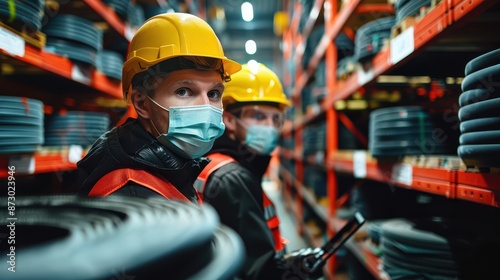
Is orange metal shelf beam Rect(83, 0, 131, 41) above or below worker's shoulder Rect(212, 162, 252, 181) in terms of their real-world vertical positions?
above

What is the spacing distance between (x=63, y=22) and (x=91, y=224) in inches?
85.8

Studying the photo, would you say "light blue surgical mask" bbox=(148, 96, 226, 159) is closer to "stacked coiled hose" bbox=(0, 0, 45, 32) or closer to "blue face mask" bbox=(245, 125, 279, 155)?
"blue face mask" bbox=(245, 125, 279, 155)

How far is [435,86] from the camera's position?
267 cm

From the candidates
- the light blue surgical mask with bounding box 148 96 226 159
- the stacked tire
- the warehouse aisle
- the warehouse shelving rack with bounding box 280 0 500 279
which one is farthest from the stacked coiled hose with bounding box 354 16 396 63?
the warehouse aisle

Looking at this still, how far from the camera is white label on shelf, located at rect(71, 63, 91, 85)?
94.2 inches

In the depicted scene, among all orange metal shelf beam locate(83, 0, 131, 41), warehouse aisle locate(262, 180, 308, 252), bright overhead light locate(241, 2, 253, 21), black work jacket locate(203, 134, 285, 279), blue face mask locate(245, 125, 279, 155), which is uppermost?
bright overhead light locate(241, 2, 253, 21)

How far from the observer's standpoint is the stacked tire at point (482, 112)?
111 centimetres

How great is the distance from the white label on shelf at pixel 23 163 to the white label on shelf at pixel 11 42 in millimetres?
538

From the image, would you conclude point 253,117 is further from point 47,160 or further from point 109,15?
point 109,15

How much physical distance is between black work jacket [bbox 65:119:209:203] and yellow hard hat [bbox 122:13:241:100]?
244 mm

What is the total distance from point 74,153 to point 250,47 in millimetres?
9897

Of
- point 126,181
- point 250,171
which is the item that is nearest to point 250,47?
point 250,171

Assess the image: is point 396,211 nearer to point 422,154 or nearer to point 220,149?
point 422,154

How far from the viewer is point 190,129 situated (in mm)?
1353
